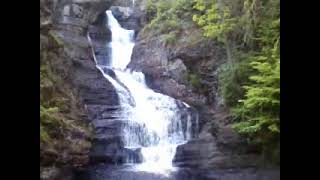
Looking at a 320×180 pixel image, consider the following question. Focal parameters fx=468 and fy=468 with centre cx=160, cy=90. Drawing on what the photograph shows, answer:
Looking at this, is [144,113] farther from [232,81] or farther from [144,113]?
[232,81]

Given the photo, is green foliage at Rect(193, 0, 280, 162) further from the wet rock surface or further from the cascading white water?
the cascading white water

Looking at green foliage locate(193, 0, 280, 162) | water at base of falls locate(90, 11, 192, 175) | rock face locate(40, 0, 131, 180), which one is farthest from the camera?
green foliage locate(193, 0, 280, 162)

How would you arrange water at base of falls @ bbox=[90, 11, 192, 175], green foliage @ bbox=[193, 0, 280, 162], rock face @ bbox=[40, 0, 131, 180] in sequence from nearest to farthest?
rock face @ bbox=[40, 0, 131, 180] → water at base of falls @ bbox=[90, 11, 192, 175] → green foliage @ bbox=[193, 0, 280, 162]

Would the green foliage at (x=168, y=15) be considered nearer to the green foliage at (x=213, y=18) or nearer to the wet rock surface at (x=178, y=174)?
the green foliage at (x=213, y=18)

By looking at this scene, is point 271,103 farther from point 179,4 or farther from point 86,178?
point 86,178

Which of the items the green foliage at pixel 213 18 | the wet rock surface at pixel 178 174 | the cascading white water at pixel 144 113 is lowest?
the wet rock surface at pixel 178 174

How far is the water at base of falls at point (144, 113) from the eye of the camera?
146 inches

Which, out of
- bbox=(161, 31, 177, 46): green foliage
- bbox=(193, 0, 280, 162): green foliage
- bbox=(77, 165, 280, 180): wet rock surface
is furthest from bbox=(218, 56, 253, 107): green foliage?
bbox=(77, 165, 280, 180): wet rock surface

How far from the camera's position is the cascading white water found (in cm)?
372

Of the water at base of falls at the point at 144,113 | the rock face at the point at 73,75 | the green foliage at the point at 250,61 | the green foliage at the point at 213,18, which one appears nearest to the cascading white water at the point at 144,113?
the water at base of falls at the point at 144,113
